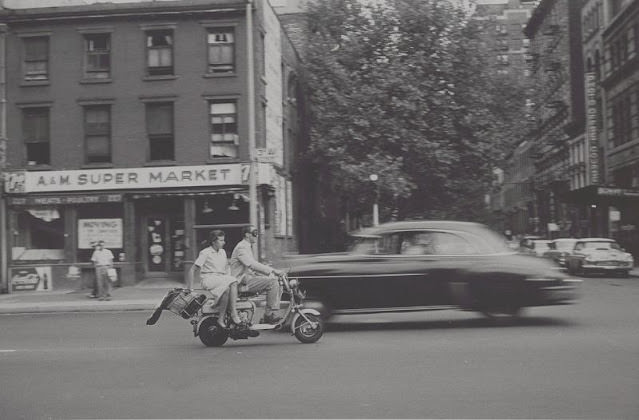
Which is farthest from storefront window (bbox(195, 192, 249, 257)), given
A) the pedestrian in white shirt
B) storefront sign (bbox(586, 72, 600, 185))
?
storefront sign (bbox(586, 72, 600, 185))

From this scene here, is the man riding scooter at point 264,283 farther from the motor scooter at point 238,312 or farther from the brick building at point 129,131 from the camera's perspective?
the brick building at point 129,131

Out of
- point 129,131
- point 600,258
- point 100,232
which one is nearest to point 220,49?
point 129,131

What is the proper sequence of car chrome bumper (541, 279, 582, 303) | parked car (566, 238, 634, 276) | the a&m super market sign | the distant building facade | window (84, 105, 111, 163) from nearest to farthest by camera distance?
car chrome bumper (541, 279, 582, 303)
the a&m super market sign
window (84, 105, 111, 163)
parked car (566, 238, 634, 276)
the distant building facade

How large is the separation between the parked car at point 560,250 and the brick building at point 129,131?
13.4 m

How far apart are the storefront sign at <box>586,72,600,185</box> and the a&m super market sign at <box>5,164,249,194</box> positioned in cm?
2985

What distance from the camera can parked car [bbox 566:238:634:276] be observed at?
98.3 ft

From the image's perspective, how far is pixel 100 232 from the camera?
2825 centimetres

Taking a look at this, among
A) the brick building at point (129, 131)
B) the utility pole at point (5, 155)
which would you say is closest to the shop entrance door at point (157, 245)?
the brick building at point (129, 131)

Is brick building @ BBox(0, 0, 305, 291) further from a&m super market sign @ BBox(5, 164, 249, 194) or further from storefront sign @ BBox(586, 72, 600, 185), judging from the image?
storefront sign @ BBox(586, 72, 600, 185)

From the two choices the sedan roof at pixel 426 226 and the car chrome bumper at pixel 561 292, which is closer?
the car chrome bumper at pixel 561 292

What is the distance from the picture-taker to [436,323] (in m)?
13.9

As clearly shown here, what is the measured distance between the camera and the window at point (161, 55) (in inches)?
1129

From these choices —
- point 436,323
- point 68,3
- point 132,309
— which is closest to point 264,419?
point 436,323

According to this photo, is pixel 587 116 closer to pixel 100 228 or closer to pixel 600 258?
pixel 600 258
